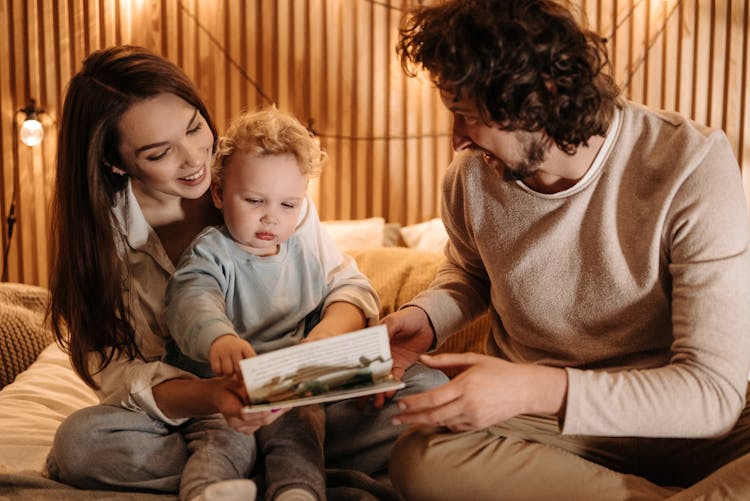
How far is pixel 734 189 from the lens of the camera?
4.36 ft

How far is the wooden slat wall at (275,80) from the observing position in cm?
371

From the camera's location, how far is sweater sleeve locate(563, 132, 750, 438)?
48.1 inches

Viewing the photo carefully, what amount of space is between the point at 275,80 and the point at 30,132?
3.86ft

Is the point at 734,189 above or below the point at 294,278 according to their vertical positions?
above

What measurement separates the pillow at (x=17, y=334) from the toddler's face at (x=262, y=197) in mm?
1134

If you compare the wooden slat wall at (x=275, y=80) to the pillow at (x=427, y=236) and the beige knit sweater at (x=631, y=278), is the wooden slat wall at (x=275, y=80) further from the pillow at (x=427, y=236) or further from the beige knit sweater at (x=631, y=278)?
the beige knit sweater at (x=631, y=278)

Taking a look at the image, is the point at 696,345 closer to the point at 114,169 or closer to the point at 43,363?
the point at 114,169

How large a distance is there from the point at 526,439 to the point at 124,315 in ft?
2.95

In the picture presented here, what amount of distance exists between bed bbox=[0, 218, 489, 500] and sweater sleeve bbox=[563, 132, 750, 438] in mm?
832

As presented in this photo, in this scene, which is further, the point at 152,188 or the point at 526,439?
the point at 152,188

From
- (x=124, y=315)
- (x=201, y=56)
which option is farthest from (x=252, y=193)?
(x=201, y=56)

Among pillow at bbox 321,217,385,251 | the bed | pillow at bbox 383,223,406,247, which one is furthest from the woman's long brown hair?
pillow at bbox 383,223,406,247

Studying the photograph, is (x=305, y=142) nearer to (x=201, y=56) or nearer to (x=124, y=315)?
(x=124, y=315)

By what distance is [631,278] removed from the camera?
1.41m
